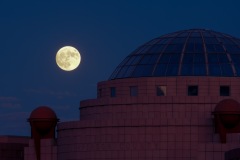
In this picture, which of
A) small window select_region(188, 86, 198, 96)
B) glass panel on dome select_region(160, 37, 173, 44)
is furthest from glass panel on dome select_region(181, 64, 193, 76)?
glass panel on dome select_region(160, 37, 173, 44)

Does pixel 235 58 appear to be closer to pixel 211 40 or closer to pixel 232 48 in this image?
pixel 232 48

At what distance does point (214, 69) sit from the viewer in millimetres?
96312

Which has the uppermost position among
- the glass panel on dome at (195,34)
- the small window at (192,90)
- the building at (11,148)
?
the glass panel on dome at (195,34)

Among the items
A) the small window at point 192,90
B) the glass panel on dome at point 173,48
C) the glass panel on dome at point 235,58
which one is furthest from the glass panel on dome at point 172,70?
the glass panel on dome at point 235,58

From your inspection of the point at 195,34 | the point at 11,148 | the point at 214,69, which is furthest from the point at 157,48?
the point at 11,148

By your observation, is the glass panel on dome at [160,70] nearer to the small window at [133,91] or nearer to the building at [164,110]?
the building at [164,110]

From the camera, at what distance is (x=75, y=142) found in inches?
3634

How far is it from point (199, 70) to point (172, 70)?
2.61 meters

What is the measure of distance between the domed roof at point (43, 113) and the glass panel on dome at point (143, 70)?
33.3ft

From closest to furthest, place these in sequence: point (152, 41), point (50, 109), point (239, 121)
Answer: point (239, 121)
point (50, 109)
point (152, 41)

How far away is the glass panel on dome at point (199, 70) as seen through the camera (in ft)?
315

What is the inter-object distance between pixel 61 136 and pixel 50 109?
2845 millimetres

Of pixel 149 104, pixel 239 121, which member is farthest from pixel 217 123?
pixel 149 104

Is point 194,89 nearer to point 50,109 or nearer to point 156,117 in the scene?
point 156,117
